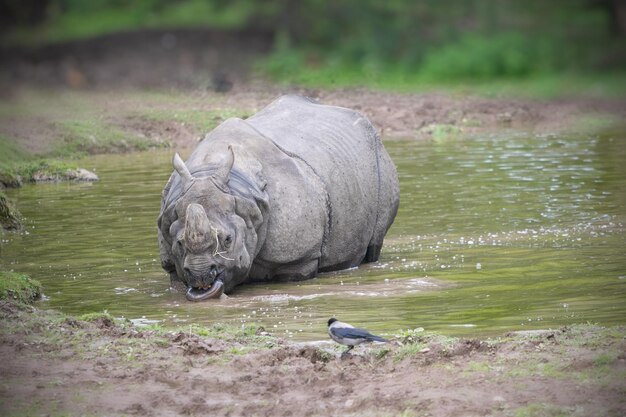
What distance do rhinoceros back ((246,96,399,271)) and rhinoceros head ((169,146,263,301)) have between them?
1.22 meters

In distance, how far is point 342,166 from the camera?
11602mm

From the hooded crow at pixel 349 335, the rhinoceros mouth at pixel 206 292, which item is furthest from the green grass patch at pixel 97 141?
the hooded crow at pixel 349 335

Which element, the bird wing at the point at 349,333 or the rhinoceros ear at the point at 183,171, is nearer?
the bird wing at the point at 349,333

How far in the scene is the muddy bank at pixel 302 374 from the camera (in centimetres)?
585

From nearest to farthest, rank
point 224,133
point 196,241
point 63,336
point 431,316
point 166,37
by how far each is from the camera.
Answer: point 166,37
point 63,336
point 431,316
point 196,241
point 224,133

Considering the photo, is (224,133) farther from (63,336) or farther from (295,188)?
(63,336)

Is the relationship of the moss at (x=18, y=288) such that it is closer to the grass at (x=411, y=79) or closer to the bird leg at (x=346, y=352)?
the bird leg at (x=346, y=352)

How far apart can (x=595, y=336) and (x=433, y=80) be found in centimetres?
502

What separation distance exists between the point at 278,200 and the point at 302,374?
418 centimetres

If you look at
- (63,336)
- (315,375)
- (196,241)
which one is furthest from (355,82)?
(196,241)

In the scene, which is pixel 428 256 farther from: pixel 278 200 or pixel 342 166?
pixel 278 200

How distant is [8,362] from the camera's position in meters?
7.04

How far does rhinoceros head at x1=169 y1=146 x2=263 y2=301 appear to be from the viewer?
978cm

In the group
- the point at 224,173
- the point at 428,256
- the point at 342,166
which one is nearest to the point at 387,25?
the point at 224,173
